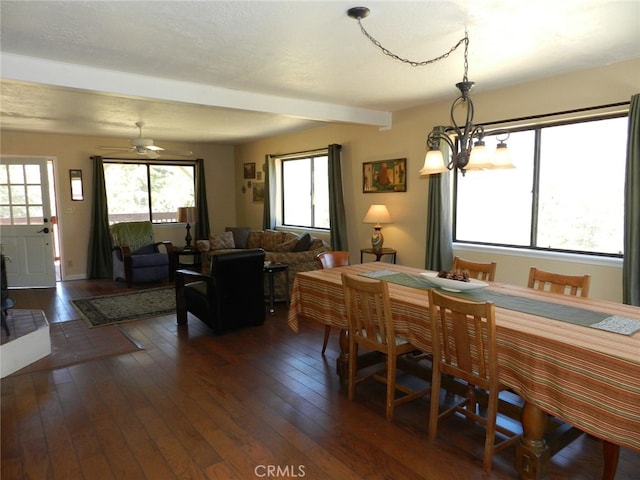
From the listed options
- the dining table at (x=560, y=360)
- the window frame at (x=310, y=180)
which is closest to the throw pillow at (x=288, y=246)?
the window frame at (x=310, y=180)

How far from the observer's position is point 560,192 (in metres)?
3.92

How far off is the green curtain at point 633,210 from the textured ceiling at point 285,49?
0.58 metres

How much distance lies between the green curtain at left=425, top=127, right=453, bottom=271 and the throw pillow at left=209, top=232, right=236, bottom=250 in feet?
13.2

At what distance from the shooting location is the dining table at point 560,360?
163cm

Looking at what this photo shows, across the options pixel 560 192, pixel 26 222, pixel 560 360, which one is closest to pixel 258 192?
pixel 26 222

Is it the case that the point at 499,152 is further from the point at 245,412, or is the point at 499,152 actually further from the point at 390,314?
the point at 245,412

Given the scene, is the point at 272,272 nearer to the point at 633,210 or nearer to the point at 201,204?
the point at 633,210

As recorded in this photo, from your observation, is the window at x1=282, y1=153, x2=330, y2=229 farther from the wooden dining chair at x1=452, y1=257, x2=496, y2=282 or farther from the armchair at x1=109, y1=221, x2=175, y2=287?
the wooden dining chair at x1=452, y1=257, x2=496, y2=282

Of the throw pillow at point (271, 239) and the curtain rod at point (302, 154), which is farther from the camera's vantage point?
the throw pillow at point (271, 239)

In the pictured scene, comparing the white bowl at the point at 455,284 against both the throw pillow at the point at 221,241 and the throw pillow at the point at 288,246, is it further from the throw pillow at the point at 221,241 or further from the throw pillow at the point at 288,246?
the throw pillow at the point at 221,241

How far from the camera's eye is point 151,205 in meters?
7.98

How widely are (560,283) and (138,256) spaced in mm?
5963

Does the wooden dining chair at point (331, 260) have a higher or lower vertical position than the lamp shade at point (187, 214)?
lower

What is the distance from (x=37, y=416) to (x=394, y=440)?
2.35m
